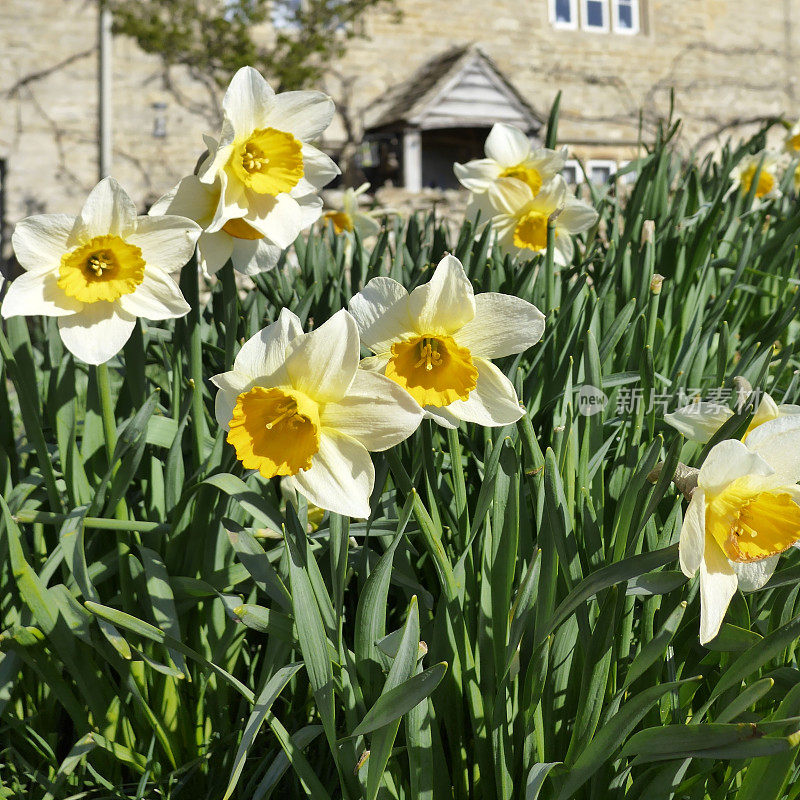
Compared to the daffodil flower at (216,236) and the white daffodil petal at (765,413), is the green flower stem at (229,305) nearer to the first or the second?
the daffodil flower at (216,236)

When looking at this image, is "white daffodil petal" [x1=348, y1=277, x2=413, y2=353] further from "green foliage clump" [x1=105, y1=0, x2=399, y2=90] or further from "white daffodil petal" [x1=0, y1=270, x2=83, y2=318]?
"green foliage clump" [x1=105, y1=0, x2=399, y2=90]

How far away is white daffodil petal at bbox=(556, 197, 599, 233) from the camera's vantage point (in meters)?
1.46

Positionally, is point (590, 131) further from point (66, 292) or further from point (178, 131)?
point (66, 292)

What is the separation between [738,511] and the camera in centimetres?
65

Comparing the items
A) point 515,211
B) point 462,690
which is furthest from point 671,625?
point 515,211

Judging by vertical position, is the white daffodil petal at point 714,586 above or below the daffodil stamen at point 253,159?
below

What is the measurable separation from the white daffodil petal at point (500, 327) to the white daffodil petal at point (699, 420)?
156 mm

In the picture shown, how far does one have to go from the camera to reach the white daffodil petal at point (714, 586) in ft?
2.09

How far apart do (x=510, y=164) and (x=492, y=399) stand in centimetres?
92

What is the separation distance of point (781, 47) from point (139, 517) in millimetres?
12096

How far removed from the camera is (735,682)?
0.70 m

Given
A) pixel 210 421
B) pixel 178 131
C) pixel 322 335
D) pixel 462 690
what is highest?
pixel 178 131

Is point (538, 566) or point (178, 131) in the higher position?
point (178, 131)

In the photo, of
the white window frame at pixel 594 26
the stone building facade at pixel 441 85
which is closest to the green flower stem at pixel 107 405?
the stone building facade at pixel 441 85
